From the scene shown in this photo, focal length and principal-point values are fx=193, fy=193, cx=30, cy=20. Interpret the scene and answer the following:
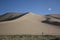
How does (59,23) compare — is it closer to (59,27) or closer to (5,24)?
(59,27)

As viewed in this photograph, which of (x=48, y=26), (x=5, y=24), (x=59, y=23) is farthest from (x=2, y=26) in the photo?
(x=59, y=23)

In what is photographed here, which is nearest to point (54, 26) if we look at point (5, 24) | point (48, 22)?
point (48, 22)

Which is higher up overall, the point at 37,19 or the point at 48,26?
the point at 37,19

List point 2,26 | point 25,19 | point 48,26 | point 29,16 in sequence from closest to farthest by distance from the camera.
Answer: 1. point 2,26
2. point 48,26
3. point 25,19
4. point 29,16

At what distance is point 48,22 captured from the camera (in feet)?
186

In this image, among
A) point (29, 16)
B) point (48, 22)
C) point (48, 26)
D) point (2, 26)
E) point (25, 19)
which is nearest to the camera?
point (2, 26)

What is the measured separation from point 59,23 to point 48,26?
3.50 metres

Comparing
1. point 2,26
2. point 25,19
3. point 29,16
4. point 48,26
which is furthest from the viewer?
point 29,16

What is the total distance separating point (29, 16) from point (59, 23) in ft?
51.1

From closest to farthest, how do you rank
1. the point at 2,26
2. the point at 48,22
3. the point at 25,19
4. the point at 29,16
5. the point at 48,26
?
the point at 2,26
the point at 48,26
the point at 48,22
the point at 25,19
the point at 29,16

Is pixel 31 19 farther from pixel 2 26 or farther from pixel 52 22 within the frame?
pixel 2 26

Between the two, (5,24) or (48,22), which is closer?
(5,24)

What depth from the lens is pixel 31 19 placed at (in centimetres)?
6366

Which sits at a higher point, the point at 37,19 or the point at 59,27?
the point at 37,19
